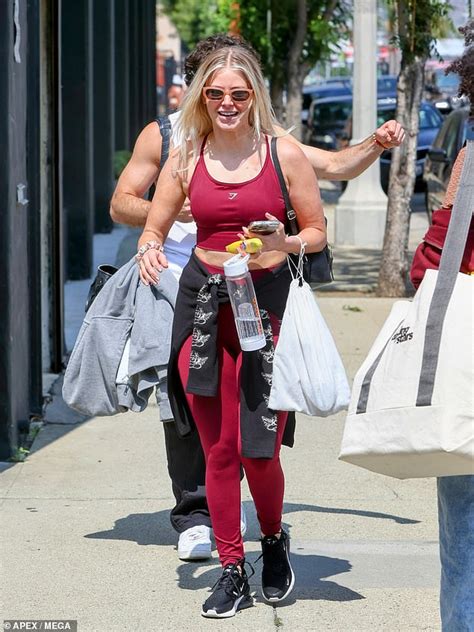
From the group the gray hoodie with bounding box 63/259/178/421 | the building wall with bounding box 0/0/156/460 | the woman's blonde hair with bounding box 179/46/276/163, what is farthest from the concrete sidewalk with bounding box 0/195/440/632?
the woman's blonde hair with bounding box 179/46/276/163

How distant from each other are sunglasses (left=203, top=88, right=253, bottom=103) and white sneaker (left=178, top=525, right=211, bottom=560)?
167 centimetres

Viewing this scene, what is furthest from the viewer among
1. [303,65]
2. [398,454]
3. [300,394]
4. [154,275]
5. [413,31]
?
[303,65]

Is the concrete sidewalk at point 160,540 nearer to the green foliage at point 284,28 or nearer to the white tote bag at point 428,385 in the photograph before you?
the white tote bag at point 428,385

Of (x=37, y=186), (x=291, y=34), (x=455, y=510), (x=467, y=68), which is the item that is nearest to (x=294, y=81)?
(x=291, y=34)

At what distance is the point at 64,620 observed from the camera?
4.25m

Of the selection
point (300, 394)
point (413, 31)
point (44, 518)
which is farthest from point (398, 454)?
point (413, 31)

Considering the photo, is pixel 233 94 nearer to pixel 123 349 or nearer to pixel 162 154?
pixel 162 154

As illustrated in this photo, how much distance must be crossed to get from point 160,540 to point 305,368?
144 cm

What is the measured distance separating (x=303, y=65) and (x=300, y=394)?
67.6 feet

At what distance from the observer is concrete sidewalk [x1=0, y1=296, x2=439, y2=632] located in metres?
4.33

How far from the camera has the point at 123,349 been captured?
486 centimetres

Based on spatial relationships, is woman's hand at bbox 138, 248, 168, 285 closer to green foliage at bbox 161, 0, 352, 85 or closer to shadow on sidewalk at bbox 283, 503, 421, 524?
shadow on sidewalk at bbox 283, 503, 421, 524

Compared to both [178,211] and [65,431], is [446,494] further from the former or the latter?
[65,431]

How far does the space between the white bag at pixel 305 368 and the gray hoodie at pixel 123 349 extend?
2.76 ft
